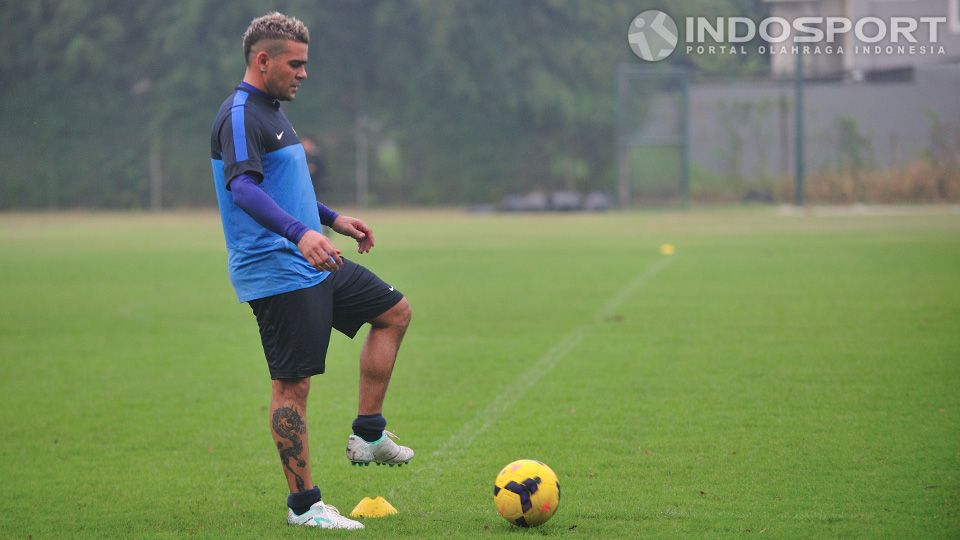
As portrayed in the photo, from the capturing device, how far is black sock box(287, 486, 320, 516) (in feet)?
17.9

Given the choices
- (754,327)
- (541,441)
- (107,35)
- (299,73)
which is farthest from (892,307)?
(107,35)

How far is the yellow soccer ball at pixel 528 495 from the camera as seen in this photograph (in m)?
5.35

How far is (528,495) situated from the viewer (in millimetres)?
5348

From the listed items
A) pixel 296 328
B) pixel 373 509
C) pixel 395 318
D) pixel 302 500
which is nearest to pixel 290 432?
pixel 302 500

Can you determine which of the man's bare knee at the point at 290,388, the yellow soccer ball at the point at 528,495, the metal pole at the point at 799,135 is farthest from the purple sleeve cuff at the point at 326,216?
the metal pole at the point at 799,135

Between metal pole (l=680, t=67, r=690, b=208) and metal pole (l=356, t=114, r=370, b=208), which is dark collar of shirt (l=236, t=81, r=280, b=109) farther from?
metal pole (l=356, t=114, r=370, b=208)

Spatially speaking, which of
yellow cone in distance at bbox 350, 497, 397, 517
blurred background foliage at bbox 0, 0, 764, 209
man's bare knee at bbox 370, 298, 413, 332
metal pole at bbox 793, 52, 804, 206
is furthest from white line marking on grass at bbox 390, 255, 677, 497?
blurred background foliage at bbox 0, 0, 764, 209

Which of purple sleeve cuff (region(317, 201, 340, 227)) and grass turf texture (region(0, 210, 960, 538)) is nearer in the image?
grass turf texture (region(0, 210, 960, 538))

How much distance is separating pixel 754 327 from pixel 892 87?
29.4 meters

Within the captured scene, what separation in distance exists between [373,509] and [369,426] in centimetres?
36

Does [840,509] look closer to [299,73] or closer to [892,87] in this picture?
[299,73]

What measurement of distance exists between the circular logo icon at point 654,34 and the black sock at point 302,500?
39.6 meters

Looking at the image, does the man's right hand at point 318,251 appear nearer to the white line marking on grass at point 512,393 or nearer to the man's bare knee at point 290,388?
the man's bare knee at point 290,388

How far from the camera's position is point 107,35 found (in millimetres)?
47875
